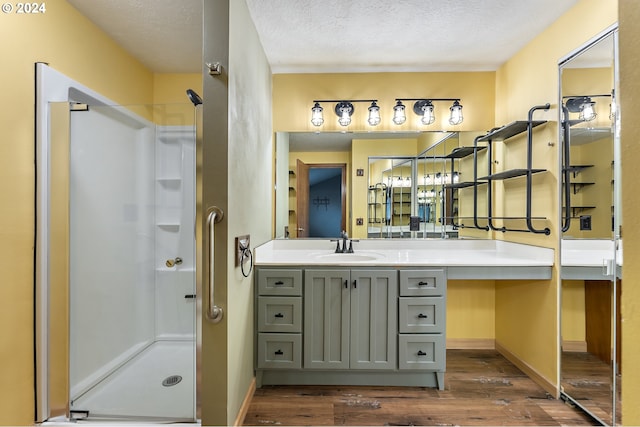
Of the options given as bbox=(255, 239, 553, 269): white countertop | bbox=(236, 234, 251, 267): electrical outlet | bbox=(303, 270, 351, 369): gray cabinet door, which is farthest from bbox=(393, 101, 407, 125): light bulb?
bbox=(236, 234, 251, 267): electrical outlet

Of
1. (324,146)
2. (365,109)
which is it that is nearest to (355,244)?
(324,146)

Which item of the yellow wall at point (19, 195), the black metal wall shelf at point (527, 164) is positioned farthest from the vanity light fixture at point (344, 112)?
the yellow wall at point (19, 195)

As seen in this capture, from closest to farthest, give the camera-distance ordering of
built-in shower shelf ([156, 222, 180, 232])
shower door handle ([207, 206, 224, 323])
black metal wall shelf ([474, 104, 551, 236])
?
1. shower door handle ([207, 206, 224, 323])
2. black metal wall shelf ([474, 104, 551, 236])
3. built-in shower shelf ([156, 222, 180, 232])

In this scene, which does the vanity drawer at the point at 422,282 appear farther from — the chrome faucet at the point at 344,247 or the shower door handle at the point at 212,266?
the shower door handle at the point at 212,266

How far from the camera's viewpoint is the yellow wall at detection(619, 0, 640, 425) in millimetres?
565

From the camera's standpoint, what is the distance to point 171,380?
1990 mm

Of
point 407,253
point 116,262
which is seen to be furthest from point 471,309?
Result: point 116,262

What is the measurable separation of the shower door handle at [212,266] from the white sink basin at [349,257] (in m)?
0.97

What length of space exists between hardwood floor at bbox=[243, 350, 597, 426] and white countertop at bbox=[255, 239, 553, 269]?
0.86 m

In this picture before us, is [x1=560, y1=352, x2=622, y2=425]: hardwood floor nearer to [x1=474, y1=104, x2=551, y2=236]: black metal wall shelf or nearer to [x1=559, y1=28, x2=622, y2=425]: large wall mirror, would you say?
[x1=559, y1=28, x2=622, y2=425]: large wall mirror

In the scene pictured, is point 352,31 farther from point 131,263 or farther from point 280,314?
point 131,263

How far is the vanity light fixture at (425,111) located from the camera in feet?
8.41

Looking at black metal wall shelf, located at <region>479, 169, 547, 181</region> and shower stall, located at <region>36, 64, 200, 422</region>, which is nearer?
shower stall, located at <region>36, 64, 200, 422</region>

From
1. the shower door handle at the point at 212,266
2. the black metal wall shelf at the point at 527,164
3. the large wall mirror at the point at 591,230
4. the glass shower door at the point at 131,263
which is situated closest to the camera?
the shower door handle at the point at 212,266
